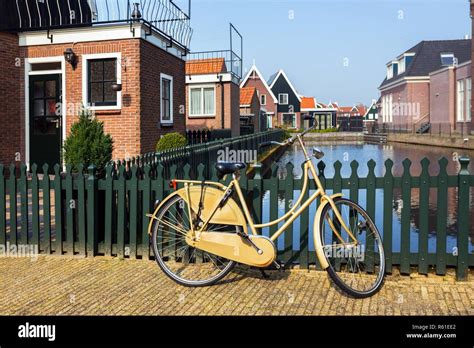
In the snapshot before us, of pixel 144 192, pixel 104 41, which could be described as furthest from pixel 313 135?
pixel 144 192

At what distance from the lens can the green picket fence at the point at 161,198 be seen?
466 cm

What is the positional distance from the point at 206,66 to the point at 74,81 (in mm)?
13732

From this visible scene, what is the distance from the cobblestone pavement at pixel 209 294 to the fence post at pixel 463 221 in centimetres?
12

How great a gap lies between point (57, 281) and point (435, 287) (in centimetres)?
351

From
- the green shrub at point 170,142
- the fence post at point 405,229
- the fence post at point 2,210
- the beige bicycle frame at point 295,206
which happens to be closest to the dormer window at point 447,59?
the green shrub at point 170,142

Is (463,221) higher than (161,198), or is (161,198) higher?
(161,198)

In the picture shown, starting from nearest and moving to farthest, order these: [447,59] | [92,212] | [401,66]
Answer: [92,212] → [447,59] → [401,66]

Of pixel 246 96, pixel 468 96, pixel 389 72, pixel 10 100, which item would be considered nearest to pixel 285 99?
pixel 389 72

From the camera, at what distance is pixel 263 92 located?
56906mm

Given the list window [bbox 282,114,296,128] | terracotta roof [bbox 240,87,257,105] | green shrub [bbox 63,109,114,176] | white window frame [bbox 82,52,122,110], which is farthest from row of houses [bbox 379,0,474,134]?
green shrub [bbox 63,109,114,176]

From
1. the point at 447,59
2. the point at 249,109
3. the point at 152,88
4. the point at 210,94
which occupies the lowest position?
the point at 152,88

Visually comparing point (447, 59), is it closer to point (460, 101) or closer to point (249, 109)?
point (460, 101)

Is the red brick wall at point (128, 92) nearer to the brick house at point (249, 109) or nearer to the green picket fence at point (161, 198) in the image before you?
the green picket fence at point (161, 198)
